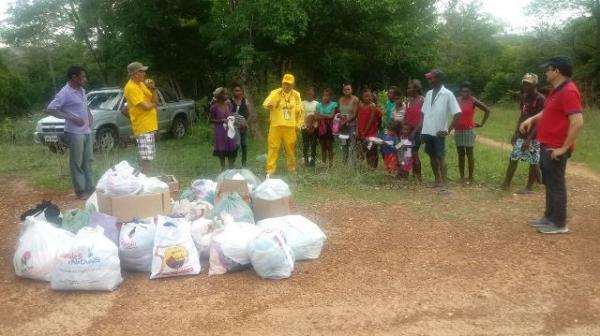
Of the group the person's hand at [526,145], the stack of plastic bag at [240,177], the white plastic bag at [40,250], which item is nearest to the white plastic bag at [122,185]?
the white plastic bag at [40,250]

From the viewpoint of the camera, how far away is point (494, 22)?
131ft

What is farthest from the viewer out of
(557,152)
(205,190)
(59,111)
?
(59,111)

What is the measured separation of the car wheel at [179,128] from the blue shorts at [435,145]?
30.1ft

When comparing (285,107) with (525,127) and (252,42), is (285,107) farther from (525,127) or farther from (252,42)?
(252,42)

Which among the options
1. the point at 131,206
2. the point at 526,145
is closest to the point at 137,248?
the point at 131,206

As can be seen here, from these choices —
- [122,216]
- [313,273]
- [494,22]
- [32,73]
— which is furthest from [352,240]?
[494,22]

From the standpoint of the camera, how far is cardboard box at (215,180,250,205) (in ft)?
19.1

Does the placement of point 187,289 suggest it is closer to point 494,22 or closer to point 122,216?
point 122,216

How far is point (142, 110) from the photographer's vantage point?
740cm

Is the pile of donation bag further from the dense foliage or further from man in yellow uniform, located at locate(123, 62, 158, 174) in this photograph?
the dense foliage

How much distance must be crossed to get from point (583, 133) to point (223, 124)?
404 inches

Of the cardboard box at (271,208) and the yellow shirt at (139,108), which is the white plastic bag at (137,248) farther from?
the yellow shirt at (139,108)

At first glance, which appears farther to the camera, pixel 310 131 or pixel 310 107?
pixel 310 107

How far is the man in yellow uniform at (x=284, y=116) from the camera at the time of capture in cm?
841
